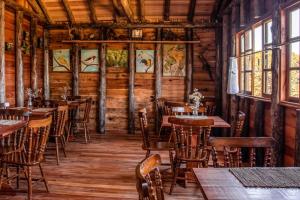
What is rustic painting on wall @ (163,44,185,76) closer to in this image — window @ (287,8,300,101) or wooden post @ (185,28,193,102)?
wooden post @ (185,28,193,102)

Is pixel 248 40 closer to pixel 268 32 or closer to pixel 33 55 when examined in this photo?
pixel 268 32

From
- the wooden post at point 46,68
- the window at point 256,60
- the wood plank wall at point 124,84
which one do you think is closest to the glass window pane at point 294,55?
the window at point 256,60

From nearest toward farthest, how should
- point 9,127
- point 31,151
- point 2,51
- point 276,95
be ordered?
1. point 9,127
2. point 31,151
3. point 276,95
4. point 2,51

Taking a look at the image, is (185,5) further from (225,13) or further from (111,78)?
(111,78)

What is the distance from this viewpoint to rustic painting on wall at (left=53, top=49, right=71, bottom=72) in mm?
8844

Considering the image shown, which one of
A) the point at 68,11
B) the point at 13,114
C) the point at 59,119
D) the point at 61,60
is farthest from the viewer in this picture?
the point at 61,60

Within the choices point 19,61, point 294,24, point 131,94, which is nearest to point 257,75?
point 294,24

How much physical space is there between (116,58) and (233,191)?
23.8ft

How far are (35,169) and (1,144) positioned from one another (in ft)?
3.69

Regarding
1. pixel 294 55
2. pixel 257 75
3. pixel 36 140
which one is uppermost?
pixel 294 55

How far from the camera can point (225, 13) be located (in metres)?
7.46

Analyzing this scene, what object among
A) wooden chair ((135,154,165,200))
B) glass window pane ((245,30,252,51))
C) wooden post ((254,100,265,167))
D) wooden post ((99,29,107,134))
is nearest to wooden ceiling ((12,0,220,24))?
wooden post ((99,29,107,134))

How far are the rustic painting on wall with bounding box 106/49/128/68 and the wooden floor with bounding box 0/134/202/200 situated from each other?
7.60 feet

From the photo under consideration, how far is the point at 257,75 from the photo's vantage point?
5621 mm
